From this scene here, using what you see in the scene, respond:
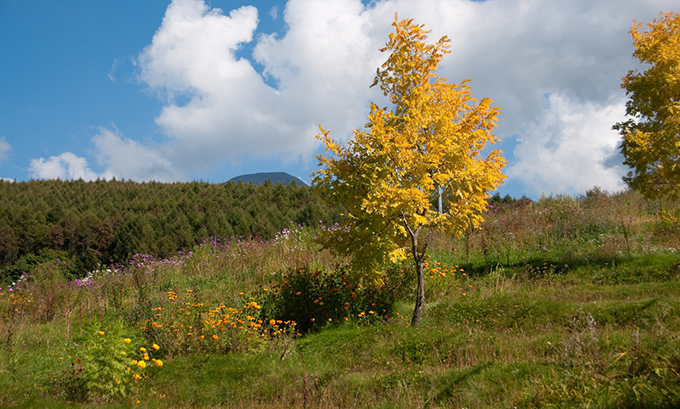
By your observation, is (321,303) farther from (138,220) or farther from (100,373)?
(138,220)

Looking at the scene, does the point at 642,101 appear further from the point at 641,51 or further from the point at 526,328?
the point at 526,328

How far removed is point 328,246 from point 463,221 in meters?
2.30

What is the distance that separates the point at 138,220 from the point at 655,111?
20611 mm

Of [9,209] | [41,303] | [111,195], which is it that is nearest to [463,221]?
[41,303]

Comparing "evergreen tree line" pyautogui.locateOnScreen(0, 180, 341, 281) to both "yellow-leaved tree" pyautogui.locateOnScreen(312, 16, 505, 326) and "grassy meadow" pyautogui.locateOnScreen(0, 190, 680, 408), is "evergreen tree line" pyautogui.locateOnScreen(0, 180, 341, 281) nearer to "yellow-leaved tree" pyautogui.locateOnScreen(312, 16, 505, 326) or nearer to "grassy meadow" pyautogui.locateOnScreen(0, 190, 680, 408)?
"grassy meadow" pyautogui.locateOnScreen(0, 190, 680, 408)

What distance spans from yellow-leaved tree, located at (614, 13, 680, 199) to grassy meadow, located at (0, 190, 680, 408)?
1.80m

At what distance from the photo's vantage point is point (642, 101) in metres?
10.7

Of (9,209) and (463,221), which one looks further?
(9,209)

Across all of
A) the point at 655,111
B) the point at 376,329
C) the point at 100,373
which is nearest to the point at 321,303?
the point at 376,329

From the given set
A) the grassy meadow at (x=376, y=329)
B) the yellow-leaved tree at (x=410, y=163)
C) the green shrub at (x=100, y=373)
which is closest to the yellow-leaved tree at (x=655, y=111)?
the grassy meadow at (x=376, y=329)

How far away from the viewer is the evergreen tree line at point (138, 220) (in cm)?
2023

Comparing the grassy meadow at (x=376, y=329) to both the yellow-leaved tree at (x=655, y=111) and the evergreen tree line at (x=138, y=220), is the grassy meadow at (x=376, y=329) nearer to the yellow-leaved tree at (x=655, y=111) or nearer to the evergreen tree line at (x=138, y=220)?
the yellow-leaved tree at (x=655, y=111)

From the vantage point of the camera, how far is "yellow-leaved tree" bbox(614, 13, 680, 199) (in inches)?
377

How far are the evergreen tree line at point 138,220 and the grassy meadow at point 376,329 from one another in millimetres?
7013
